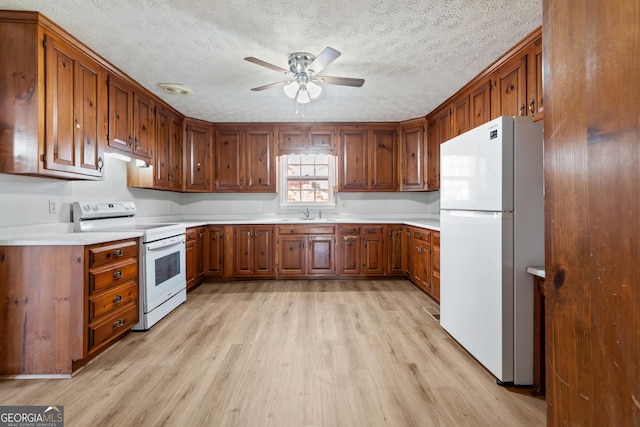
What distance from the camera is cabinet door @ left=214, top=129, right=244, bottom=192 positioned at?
14.3ft

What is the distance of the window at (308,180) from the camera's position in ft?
15.4

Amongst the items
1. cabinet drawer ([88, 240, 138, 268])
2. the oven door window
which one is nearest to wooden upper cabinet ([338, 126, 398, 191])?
the oven door window

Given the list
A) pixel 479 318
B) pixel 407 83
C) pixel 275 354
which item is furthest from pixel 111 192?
pixel 479 318

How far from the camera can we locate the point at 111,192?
3.08 meters

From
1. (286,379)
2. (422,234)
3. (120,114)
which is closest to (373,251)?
(422,234)

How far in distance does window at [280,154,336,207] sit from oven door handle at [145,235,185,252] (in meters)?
1.80

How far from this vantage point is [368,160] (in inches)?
173

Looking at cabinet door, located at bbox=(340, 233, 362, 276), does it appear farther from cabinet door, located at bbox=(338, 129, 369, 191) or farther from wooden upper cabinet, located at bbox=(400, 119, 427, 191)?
wooden upper cabinet, located at bbox=(400, 119, 427, 191)

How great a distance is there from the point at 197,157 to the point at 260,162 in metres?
0.88

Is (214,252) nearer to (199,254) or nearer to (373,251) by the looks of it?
(199,254)

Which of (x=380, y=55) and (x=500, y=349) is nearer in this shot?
(x=500, y=349)

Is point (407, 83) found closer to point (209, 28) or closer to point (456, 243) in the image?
point (456, 243)

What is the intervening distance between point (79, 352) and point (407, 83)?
342cm

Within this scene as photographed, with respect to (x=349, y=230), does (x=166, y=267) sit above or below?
below
